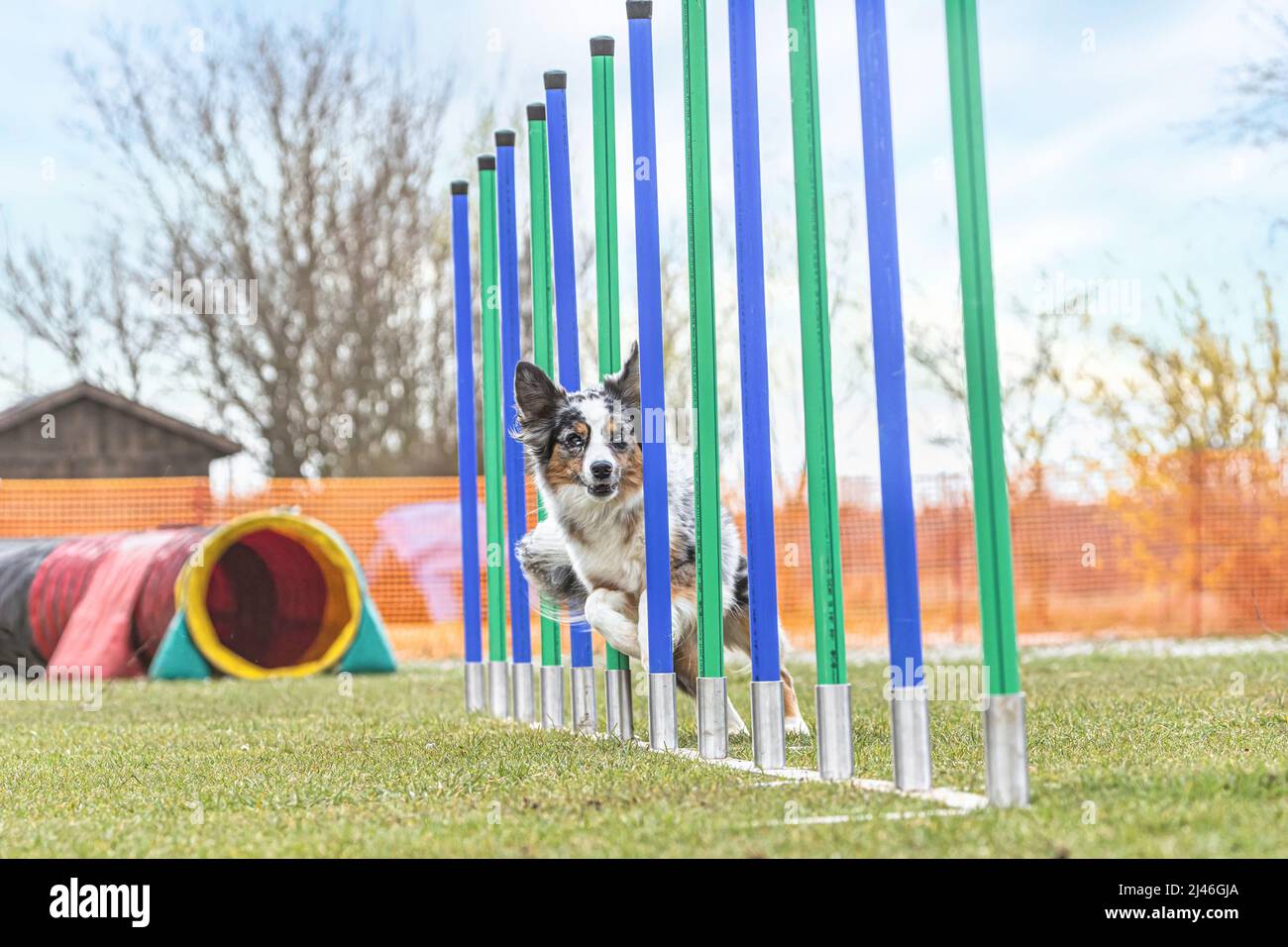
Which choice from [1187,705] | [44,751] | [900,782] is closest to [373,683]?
[44,751]

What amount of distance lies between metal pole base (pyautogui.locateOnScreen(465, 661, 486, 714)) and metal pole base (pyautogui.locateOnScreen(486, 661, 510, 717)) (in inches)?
8.6

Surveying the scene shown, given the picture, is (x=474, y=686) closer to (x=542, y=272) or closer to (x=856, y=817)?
(x=542, y=272)

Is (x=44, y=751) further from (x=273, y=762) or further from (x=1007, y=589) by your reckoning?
(x=1007, y=589)

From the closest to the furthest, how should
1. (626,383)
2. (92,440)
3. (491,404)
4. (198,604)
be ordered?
(626,383), (491,404), (198,604), (92,440)

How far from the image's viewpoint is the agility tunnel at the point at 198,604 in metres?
11.8

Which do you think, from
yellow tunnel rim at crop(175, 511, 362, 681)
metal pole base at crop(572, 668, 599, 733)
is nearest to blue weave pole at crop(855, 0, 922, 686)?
metal pole base at crop(572, 668, 599, 733)

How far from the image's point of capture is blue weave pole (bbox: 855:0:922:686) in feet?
14.1

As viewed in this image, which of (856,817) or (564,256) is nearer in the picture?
(856,817)

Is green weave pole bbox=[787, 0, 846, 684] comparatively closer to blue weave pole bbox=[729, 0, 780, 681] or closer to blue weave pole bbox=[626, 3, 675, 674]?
blue weave pole bbox=[729, 0, 780, 681]

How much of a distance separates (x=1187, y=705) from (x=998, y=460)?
3780 millimetres

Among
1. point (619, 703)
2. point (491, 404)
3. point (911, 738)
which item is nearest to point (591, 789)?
point (911, 738)

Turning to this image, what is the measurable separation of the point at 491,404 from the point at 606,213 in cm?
184

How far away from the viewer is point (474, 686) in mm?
8688

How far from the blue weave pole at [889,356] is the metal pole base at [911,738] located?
0.05m
